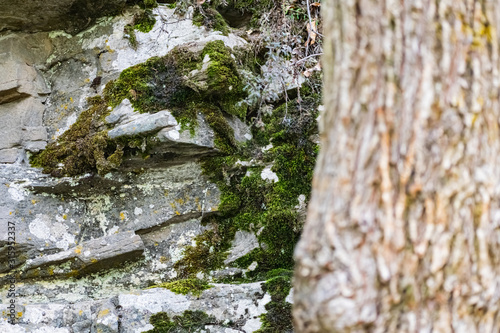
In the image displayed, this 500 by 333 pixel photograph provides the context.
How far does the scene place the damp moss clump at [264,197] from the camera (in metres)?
3.19

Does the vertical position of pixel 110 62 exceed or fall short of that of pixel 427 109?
it exceeds it

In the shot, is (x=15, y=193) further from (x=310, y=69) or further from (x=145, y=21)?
(x=310, y=69)

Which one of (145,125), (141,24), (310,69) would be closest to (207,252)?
(145,125)

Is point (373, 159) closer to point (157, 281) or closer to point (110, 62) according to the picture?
point (157, 281)

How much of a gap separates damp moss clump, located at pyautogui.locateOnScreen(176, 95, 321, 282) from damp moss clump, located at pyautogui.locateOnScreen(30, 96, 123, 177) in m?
0.75

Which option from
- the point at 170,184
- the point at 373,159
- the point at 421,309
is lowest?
the point at 421,309

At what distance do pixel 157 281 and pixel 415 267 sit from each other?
2.32 m

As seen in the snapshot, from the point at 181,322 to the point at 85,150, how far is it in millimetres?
1544

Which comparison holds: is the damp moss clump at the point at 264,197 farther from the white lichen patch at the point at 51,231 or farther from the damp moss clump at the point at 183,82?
the white lichen patch at the point at 51,231

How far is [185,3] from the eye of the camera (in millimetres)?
3926

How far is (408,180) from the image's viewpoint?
1.31 meters

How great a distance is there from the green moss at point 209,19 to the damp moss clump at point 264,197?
100 cm

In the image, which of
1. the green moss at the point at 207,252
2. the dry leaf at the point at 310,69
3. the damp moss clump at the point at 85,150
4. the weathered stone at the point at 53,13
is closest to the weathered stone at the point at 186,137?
the damp moss clump at the point at 85,150

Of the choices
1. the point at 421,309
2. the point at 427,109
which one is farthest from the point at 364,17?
the point at 421,309
